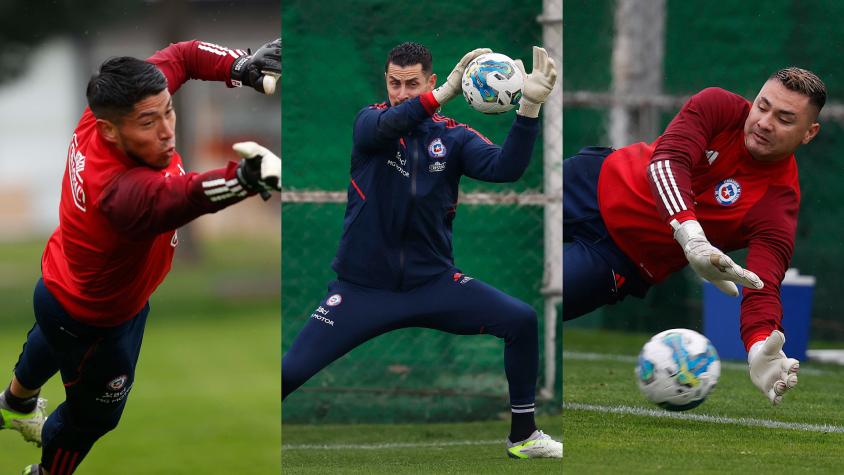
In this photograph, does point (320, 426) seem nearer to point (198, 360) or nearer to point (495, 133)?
point (495, 133)

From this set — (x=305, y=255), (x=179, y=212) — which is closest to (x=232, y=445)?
(x=305, y=255)

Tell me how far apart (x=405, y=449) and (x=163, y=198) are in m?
2.79

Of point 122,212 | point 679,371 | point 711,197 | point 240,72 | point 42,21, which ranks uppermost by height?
point 42,21

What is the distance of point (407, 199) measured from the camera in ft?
16.8

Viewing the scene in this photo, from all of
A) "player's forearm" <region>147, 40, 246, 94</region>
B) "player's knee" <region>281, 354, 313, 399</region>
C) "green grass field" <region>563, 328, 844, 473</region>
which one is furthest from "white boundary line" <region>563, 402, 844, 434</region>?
"player's forearm" <region>147, 40, 246, 94</region>

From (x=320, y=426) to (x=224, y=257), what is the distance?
4.72 feet

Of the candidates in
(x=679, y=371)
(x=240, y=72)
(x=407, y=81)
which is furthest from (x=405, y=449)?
(x=240, y=72)

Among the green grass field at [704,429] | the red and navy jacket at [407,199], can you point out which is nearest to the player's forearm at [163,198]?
the red and navy jacket at [407,199]

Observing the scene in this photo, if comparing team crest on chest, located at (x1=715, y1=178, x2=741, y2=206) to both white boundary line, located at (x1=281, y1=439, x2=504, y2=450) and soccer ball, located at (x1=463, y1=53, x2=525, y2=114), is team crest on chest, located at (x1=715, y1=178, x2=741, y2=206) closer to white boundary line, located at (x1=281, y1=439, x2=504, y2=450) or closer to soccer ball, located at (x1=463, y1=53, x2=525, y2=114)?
soccer ball, located at (x1=463, y1=53, x2=525, y2=114)

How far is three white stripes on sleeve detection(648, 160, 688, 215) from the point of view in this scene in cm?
463

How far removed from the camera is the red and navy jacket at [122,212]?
3.45 metres

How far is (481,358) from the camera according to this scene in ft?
22.5

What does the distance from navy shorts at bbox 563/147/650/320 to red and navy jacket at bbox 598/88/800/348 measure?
83mm

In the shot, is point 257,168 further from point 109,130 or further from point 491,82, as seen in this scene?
point 491,82
